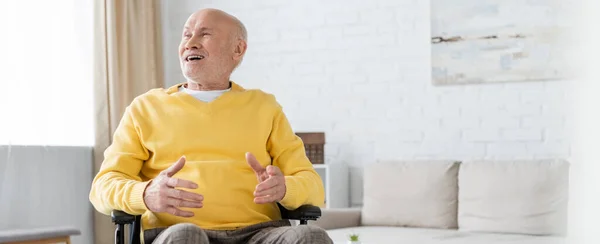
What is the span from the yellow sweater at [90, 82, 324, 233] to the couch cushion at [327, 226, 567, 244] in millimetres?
1455

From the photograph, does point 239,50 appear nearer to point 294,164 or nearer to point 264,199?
point 294,164

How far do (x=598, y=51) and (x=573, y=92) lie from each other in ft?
0.07

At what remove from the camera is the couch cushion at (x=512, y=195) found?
366 centimetres

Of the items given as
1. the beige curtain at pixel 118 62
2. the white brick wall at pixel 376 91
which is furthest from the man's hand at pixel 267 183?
the beige curtain at pixel 118 62

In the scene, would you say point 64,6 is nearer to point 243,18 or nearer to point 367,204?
point 243,18

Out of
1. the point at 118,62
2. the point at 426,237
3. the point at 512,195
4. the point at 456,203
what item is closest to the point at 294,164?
the point at 426,237

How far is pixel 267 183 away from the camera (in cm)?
164

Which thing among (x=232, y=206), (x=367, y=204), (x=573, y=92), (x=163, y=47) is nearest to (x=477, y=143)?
(x=367, y=204)

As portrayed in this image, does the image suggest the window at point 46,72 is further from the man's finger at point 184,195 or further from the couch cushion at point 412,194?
the man's finger at point 184,195

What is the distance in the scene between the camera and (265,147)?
1922mm

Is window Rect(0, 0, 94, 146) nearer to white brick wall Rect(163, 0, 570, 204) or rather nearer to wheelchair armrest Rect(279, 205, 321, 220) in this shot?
white brick wall Rect(163, 0, 570, 204)

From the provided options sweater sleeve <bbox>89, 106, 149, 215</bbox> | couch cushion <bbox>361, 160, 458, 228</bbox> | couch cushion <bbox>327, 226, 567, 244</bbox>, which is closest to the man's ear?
sweater sleeve <bbox>89, 106, 149, 215</bbox>

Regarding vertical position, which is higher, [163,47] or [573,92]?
[163,47]

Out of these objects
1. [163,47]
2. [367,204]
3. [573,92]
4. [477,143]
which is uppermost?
[163,47]
